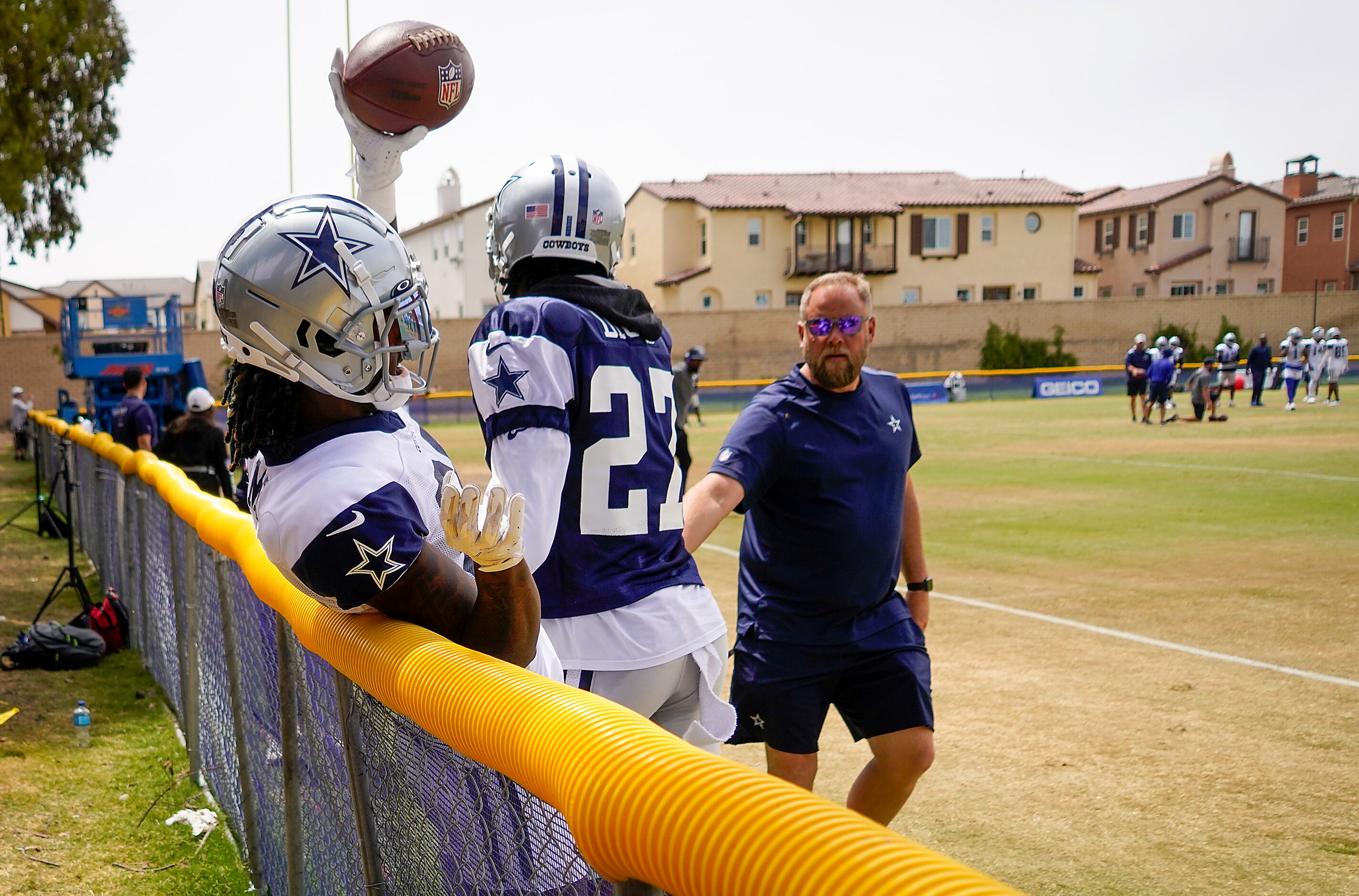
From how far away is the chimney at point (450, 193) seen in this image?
67.6 metres

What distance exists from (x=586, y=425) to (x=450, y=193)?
6808 centimetres

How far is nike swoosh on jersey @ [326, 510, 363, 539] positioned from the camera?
199 centimetres

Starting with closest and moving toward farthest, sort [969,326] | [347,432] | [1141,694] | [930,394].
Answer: [347,432] → [1141,694] → [930,394] → [969,326]

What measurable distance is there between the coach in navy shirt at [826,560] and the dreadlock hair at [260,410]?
5.65ft

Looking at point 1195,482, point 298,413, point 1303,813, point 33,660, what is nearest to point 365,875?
point 298,413

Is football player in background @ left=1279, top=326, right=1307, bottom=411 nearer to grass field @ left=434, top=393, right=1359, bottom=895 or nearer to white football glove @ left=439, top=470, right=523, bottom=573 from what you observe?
grass field @ left=434, top=393, right=1359, bottom=895

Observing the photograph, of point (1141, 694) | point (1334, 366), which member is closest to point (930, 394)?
point (1334, 366)

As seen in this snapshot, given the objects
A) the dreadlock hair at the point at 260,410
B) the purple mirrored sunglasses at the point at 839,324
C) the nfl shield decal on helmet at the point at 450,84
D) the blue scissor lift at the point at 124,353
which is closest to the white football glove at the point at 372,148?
the nfl shield decal on helmet at the point at 450,84

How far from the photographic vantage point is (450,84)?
3.73 meters

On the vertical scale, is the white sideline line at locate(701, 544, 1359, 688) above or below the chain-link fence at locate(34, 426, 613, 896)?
below

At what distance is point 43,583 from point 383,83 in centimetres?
869

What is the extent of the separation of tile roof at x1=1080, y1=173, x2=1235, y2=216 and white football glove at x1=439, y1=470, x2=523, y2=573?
65399 millimetres

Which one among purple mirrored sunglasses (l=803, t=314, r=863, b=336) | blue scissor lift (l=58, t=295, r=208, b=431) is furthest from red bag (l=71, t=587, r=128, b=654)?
blue scissor lift (l=58, t=295, r=208, b=431)

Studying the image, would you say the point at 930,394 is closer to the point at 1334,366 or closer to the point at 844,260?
the point at 1334,366
